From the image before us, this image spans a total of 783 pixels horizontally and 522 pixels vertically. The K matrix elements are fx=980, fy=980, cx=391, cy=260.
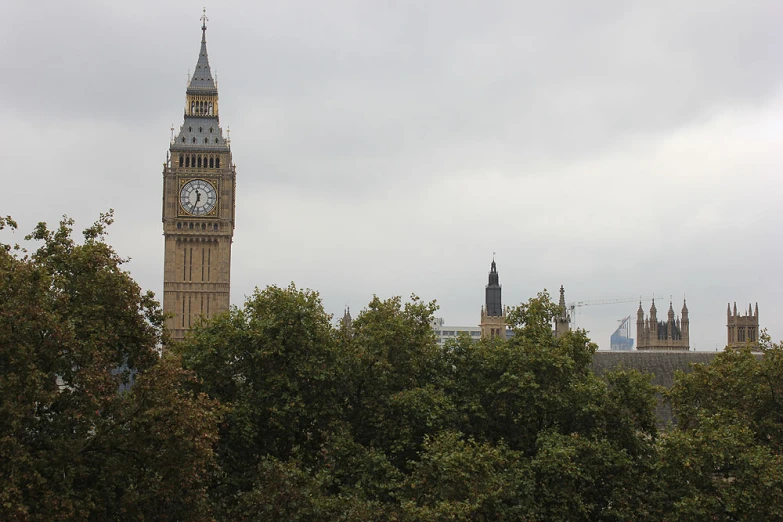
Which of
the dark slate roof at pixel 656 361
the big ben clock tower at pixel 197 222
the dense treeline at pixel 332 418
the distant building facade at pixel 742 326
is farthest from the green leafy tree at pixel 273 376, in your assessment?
the distant building facade at pixel 742 326

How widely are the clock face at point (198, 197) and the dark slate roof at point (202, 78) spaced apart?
12.1 m

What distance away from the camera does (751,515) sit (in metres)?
35.9

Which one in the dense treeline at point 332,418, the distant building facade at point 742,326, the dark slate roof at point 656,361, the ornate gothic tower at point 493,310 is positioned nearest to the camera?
the dense treeline at point 332,418

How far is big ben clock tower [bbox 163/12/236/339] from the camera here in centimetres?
10869

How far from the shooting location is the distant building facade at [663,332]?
16588 centimetres

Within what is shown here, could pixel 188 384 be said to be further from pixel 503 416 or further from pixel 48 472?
pixel 503 416

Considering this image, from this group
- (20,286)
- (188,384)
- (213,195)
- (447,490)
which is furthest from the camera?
(213,195)

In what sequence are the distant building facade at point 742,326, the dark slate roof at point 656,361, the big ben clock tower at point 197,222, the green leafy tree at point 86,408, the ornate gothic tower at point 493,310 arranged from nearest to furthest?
the green leafy tree at point 86,408 → the dark slate roof at point 656,361 → the big ben clock tower at point 197,222 → the distant building facade at point 742,326 → the ornate gothic tower at point 493,310

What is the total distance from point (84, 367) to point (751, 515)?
956 inches

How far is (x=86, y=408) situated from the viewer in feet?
103

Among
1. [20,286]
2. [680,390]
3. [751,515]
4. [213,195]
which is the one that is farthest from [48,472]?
[213,195]

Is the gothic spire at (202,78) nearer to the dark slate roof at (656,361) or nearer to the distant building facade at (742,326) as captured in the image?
the dark slate roof at (656,361)

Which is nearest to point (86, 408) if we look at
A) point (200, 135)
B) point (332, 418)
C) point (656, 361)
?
point (332, 418)

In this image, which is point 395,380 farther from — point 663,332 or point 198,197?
point 663,332
